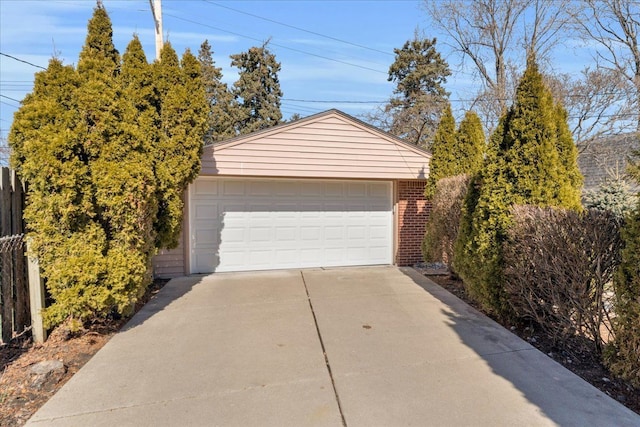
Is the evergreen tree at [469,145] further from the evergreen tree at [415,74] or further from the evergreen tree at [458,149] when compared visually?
the evergreen tree at [415,74]

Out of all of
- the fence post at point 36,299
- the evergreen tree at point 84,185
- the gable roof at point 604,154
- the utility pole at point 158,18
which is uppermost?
the utility pole at point 158,18

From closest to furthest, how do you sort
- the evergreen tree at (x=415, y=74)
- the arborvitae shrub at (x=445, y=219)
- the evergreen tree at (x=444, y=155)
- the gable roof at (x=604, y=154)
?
the arborvitae shrub at (x=445, y=219) → the evergreen tree at (x=444, y=155) → the gable roof at (x=604, y=154) → the evergreen tree at (x=415, y=74)

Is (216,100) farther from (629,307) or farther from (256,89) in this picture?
(629,307)

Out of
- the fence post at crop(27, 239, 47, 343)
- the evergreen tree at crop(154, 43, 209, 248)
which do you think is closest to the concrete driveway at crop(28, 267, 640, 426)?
the fence post at crop(27, 239, 47, 343)

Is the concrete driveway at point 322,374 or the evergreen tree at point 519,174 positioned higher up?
the evergreen tree at point 519,174

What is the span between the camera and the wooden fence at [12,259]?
127 inches

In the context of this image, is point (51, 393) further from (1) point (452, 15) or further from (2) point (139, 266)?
(1) point (452, 15)

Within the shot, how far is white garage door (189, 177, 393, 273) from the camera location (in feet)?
24.4

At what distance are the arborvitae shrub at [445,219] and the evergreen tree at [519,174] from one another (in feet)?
4.51

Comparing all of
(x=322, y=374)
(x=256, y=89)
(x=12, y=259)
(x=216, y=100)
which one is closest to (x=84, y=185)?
(x=12, y=259)

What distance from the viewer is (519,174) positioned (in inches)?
165

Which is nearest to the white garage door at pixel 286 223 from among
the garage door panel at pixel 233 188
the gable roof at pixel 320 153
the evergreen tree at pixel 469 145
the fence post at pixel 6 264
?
the garage door panel at pixel 233 188

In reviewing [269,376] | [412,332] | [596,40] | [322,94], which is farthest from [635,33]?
[269,376]

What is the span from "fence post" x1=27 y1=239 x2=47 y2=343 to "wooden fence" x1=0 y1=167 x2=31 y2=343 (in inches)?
3.6
